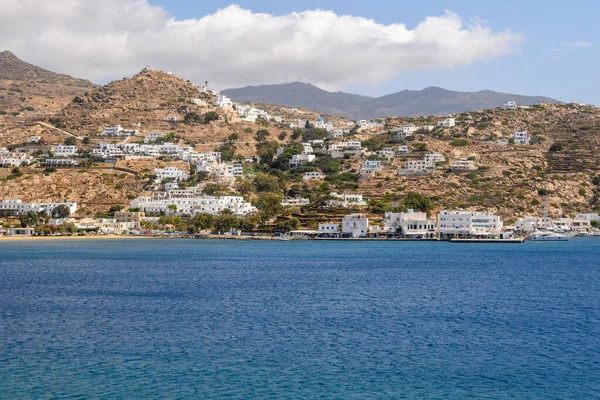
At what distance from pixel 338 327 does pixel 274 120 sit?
150360mm

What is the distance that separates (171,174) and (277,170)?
18068 mm

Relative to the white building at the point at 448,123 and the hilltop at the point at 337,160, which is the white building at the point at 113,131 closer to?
the hilltop at the point at 337,160

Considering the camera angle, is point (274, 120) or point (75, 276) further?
point (274, 120)

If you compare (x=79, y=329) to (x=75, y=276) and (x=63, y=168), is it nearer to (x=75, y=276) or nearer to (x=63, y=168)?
(x=75, y=276)

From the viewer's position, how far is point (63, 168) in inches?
4892

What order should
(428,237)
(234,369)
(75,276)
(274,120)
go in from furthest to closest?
(274,120) < (428,237) < (75,276) < (234,369)

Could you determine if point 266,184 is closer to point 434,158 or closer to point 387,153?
point 387,153

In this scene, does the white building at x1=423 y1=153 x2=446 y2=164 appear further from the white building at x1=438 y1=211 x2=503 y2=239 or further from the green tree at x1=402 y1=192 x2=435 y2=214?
the white building at x1=438 y1=211 x2=503 y2=239

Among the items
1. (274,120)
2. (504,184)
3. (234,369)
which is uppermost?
(274,120)

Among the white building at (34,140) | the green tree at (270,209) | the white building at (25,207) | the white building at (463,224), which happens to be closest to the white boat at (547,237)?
the white building at (463,224)

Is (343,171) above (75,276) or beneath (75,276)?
above

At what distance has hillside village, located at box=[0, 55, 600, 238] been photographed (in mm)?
107875

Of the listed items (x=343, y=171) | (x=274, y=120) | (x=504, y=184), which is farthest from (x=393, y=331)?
(x=274, y=120)

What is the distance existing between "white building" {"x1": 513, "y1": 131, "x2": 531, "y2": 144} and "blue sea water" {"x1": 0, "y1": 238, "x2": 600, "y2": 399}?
7983 centimetres
